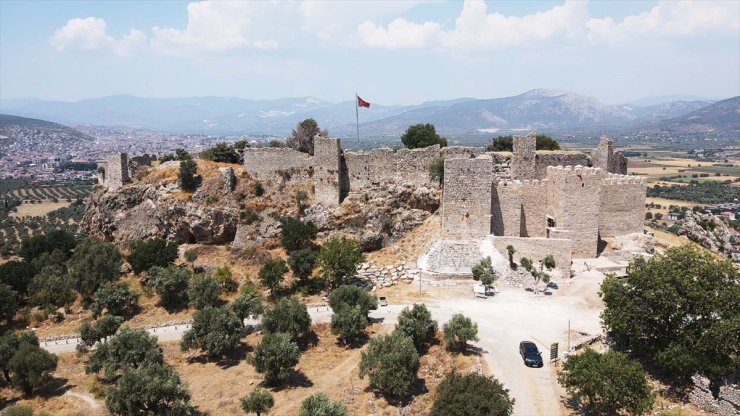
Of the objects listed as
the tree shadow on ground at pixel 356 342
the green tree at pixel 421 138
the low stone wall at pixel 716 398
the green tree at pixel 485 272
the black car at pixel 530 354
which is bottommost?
the tree shadow on ground at pixel 356 342

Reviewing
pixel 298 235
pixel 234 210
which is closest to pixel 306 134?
pixel 234 210

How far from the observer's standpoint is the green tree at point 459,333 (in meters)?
26.9

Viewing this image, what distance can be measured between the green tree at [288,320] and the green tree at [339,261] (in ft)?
20.3

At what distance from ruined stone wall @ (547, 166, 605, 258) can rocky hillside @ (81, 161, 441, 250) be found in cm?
1042

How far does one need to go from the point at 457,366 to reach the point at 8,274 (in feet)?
137

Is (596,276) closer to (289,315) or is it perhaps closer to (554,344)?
(554,344)

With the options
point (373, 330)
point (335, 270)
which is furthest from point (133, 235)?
point (373, 330)

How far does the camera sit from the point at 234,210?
46.5 m

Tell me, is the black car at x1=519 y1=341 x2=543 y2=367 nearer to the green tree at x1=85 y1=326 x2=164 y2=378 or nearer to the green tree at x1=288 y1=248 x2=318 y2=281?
the green tree at x1=288 y1=248 x2=318 y2=281

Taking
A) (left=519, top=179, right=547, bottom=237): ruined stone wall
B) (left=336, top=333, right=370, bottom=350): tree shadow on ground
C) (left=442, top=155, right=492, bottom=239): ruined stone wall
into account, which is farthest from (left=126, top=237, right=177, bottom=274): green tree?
(left=519, top=179, right=547, bottom=237): ruined stone wall

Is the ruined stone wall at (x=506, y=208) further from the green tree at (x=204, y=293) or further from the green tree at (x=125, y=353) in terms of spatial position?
the green tree at (x=125, y=353)

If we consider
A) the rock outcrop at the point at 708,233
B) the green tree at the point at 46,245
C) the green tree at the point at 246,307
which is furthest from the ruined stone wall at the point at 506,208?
the green tree at the point at 46,245

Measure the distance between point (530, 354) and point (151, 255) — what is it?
107ft

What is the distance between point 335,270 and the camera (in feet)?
122
